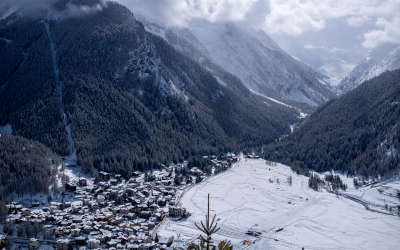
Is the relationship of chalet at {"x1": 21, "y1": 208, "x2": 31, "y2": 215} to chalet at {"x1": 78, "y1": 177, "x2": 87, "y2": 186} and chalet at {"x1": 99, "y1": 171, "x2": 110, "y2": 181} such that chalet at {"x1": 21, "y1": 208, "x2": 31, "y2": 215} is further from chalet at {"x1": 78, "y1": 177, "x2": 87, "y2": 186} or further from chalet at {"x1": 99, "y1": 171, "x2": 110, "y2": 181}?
chalet at {"x1": 99, "y1": 171, "x2": 110, "y2": 181}

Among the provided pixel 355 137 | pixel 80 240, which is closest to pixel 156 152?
pixel 80 240

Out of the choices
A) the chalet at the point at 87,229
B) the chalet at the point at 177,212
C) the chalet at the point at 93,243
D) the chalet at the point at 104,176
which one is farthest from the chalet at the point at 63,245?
the chalet at the point at 104,176

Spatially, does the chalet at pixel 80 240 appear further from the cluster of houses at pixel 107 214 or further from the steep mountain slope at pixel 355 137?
the steep mountain slope at pixel 355 137

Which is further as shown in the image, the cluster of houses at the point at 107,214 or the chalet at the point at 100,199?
the chalet at the point at 100,199

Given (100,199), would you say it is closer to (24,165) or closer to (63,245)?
(63,245)

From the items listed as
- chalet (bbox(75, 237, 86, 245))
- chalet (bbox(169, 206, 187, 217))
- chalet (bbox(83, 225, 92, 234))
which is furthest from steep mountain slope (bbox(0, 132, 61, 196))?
chalet (bbox(169, 206, 187, 217))

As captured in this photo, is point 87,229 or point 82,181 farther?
point 82,181
